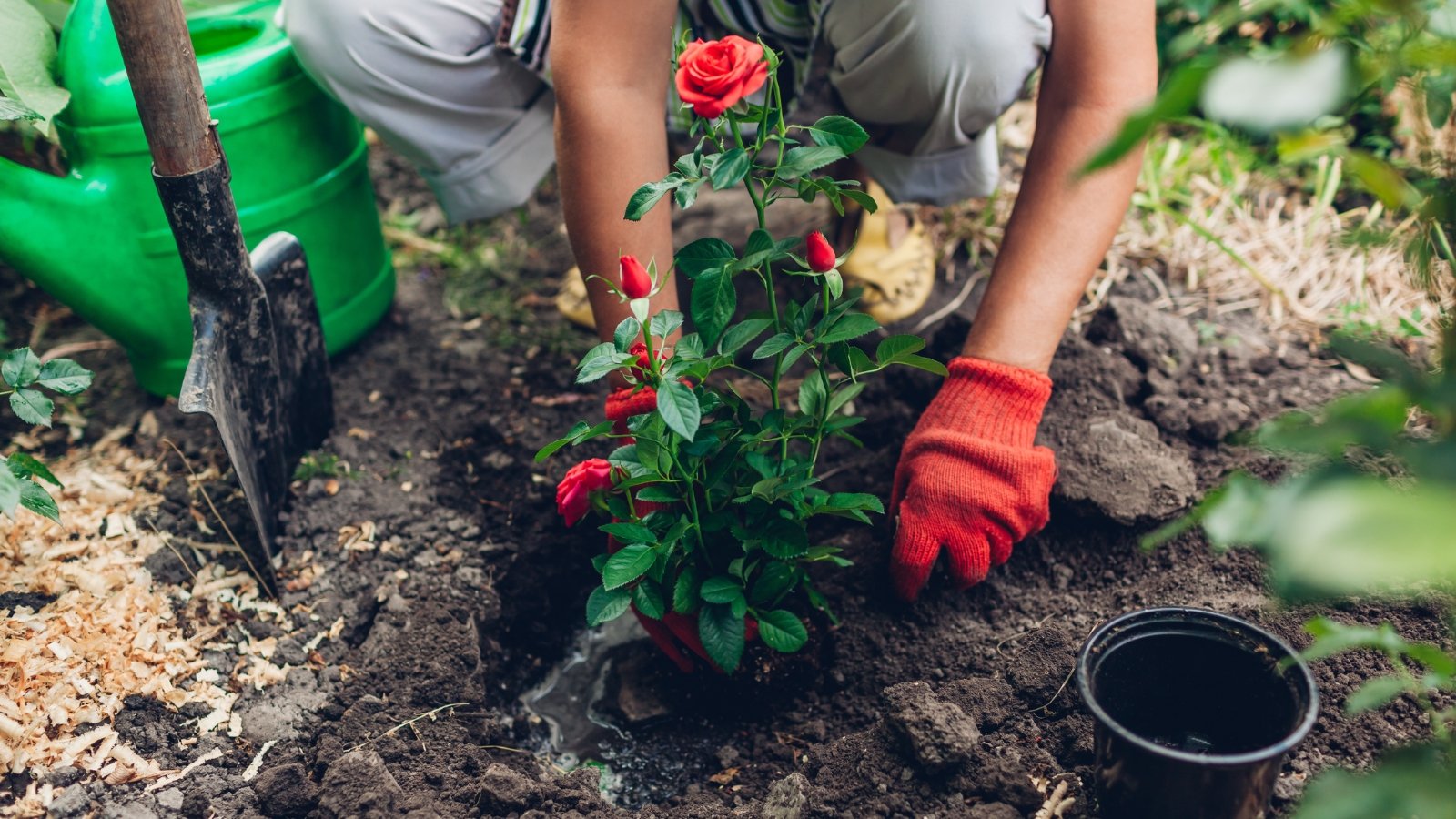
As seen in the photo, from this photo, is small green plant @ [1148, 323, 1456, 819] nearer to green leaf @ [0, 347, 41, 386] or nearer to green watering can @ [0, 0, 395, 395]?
green leaf @ [0, 347, 41, 386]

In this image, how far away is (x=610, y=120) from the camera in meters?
1.59

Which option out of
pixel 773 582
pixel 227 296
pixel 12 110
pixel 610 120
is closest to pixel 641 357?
pixel 773 582

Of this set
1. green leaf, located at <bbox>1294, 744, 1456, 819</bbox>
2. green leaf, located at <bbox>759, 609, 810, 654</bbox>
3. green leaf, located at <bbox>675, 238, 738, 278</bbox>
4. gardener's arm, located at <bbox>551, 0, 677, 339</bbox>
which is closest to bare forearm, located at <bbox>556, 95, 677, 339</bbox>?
gardener's arm, located at <bbox>551, 0, 677, 339</bbox>

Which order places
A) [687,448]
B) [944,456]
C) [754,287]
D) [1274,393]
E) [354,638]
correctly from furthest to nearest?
[754,287], [1274,393], [354,638], [944,456], [687,448]

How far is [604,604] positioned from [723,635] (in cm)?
16

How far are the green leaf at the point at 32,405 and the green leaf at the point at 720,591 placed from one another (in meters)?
0.96

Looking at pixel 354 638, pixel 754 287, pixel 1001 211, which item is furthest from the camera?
pixel 1001 211

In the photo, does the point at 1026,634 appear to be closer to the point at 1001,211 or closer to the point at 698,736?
the point at 698,736

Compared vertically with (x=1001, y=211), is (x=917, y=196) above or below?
above

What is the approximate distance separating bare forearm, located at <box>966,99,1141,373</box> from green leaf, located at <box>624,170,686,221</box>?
0.64m

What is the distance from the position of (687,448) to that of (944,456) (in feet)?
1.33

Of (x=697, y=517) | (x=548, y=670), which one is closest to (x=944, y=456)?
(x=697, y=517)

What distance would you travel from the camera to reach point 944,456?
1557 mm

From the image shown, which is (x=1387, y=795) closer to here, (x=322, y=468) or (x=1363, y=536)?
(x=1363, y=536)
